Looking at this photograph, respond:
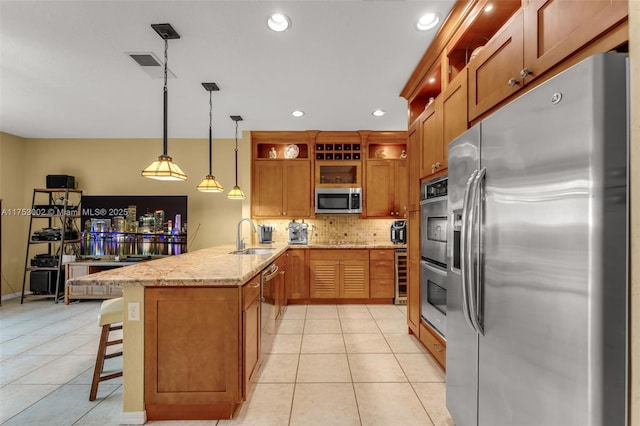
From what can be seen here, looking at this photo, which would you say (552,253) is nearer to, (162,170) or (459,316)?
(459,316)

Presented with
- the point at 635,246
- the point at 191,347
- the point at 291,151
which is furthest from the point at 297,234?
the point at 635,246

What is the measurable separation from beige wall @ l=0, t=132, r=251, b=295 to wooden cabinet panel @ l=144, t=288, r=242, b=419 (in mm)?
3555

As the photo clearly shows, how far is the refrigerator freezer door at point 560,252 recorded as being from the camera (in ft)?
2.75

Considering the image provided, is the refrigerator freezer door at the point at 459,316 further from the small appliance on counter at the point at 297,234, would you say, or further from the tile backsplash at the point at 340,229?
the tile backsplash at the point at 340,229

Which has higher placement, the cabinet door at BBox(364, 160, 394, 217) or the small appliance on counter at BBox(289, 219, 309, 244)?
the cabinet door at BBox(364, 160, 394, 217)

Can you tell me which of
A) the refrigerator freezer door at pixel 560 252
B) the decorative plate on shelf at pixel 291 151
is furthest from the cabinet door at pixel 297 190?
the refrigerator freezer door at pixel 560 252

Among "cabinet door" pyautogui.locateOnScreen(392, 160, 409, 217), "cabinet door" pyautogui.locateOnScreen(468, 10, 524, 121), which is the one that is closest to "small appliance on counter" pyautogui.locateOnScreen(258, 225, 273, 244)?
"cabinet door" pyautogui.locateOnScreen(392, 160, 409, 217)

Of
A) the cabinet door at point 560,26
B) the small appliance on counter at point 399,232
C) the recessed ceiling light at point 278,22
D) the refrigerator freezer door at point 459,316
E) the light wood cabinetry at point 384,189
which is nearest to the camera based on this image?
the cabinet door at point 560,26

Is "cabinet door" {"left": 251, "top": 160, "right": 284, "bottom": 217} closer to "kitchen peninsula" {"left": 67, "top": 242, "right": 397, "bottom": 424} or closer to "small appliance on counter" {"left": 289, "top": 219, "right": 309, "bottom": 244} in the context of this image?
"small appliance on counter" {"left": 289, "top": 219, "right": 309, "bottom": 244}

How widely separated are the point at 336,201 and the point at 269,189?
3.58ft

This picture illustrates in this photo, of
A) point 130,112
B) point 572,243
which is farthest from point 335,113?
point 572,243

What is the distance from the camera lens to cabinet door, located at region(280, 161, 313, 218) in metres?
4.99

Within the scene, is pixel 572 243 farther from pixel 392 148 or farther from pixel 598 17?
pixel 392 148

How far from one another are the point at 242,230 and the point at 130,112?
2232mm
